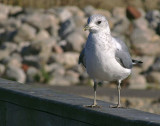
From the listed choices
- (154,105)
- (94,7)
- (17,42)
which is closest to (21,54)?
(17,42)

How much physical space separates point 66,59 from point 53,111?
374 inches

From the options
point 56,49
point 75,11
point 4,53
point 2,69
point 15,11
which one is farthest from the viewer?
point 15,11

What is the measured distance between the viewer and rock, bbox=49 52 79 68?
14613 mm

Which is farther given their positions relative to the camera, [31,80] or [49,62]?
[49,62]

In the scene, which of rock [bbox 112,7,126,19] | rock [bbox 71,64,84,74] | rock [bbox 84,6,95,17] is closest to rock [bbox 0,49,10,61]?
rock [bbox 71,64,84,74]

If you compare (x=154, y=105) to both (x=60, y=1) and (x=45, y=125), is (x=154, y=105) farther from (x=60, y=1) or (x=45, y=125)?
(x=60, y=1)

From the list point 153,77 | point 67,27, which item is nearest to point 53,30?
point 67,27

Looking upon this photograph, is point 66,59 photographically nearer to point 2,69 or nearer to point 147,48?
point 2,69

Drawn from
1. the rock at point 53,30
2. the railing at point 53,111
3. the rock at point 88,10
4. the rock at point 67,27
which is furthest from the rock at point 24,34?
the railing at point 53,111

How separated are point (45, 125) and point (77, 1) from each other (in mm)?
15230

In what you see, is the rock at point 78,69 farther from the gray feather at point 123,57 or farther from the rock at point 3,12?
the gray feather at point 123,57

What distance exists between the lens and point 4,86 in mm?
6074

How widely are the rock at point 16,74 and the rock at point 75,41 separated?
2347 mm

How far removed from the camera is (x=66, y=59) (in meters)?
14.7
